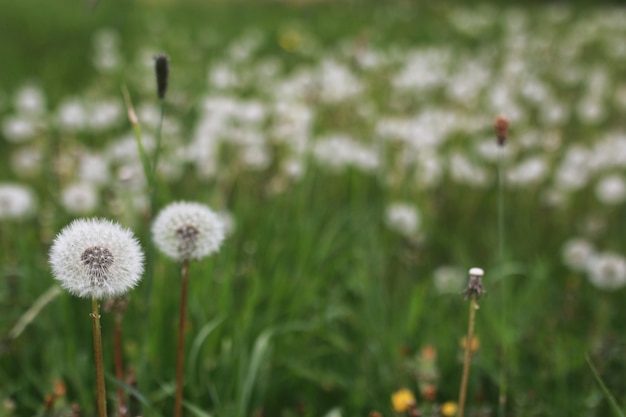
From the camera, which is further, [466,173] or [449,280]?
[466,173]

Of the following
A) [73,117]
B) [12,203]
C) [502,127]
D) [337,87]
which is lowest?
[12,203]

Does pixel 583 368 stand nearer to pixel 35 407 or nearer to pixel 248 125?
pixel 35 407

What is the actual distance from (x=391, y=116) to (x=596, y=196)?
129 cm

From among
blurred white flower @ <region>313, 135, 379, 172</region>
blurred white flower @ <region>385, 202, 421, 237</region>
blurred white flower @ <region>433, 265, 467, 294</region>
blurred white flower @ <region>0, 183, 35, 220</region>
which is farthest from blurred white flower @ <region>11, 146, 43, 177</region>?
blurred white flower @ <region>433, 265, 467, 294</region>

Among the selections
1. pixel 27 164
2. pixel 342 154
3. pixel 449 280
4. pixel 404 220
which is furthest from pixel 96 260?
pixel 27 164

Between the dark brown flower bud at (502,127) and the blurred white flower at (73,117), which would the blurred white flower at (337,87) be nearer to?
the blurred white flower at (73,117)

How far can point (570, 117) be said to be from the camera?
16.7 ft

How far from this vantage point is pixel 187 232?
136 cm

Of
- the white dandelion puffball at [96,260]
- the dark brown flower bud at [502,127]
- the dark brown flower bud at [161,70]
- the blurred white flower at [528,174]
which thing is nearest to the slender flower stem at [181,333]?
the white dandelion puffball at [96,260]

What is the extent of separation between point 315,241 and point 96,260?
194 centimetres

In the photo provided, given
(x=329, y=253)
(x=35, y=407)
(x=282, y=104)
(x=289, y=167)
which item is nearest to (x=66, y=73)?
(x=282, y=104)

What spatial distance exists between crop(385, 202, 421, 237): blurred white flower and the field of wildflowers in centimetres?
1

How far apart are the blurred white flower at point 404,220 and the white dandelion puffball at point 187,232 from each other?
66.6 inches

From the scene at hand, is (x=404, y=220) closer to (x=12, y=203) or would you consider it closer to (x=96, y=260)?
(x=12, y=203)
